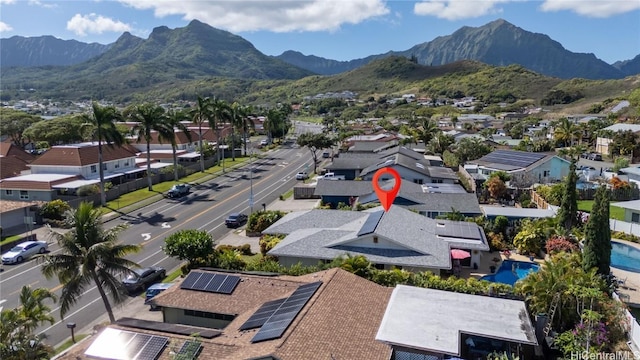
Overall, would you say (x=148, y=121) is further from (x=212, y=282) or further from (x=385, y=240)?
(x=212, y=282)

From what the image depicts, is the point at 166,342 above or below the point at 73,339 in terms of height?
above

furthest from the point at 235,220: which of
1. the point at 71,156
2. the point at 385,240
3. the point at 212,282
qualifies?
the point at 71,156

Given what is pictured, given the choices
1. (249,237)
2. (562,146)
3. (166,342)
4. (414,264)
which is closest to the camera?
(166,342)

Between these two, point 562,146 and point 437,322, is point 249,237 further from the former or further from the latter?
point 562,146

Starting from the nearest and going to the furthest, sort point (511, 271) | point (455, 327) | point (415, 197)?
1. point (455, 327)
2. point (511, 271)
3. point (415, 197)

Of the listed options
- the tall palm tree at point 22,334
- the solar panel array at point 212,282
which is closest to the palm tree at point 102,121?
the solar panel array at point 212,282

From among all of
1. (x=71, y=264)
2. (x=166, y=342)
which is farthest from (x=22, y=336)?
(x=166, y=342)

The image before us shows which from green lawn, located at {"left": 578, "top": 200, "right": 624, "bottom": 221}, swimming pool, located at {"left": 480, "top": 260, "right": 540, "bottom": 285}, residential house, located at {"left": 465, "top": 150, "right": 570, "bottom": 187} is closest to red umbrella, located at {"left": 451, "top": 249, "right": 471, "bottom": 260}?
swimming pool, located at {"left": 480, "top": 260, "right": 540, "bottom": 285}
